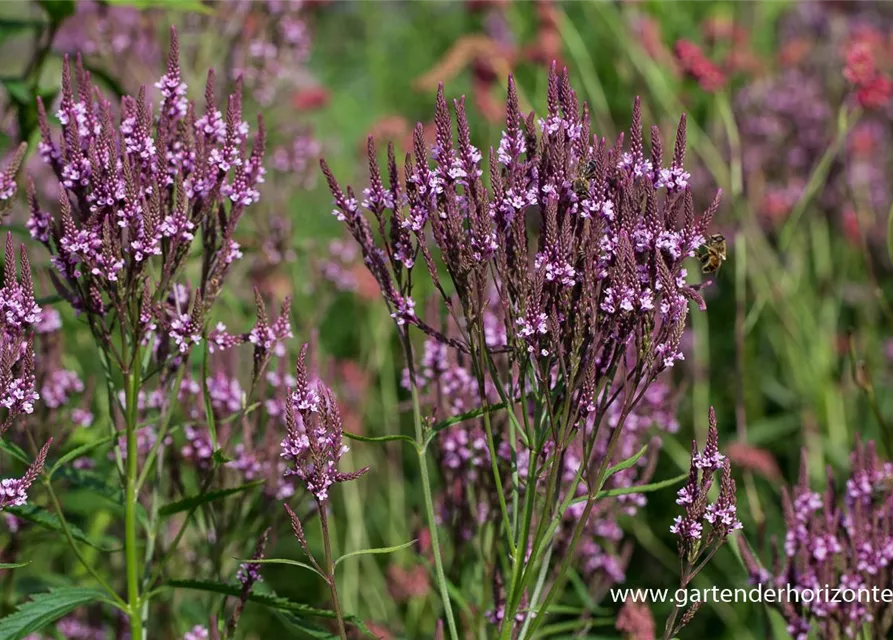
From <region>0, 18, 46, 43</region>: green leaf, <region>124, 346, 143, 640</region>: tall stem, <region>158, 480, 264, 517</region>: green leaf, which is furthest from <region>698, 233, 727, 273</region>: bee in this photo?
<region>0, 18, 46, 43</region>: green leaf

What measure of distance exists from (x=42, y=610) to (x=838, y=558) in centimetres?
190

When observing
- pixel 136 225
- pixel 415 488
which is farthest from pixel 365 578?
pixel 136 225

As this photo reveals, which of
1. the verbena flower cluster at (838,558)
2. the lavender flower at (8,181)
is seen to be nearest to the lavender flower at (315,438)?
the lavender flower at (8,181)

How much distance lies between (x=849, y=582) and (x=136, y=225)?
1885 mm

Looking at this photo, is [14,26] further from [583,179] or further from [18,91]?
[583,179]

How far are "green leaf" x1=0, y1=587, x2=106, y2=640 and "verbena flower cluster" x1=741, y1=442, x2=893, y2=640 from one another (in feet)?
5.34

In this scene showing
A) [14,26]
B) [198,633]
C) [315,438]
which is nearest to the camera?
[315,438]

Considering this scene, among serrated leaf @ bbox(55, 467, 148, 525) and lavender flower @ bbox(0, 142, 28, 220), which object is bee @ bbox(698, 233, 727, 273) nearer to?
serrated leaf @ bbox(55, 467, 148, 525)

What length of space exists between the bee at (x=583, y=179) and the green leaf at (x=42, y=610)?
4.32ft

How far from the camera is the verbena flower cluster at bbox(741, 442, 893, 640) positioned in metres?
2.58

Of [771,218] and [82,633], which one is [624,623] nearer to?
[82,633]

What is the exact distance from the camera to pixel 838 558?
8.80 feet

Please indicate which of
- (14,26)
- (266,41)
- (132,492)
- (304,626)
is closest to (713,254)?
(304,626)

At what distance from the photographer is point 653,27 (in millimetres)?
5348
